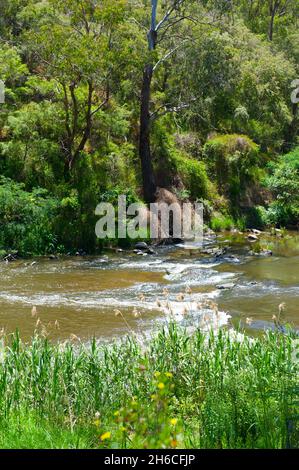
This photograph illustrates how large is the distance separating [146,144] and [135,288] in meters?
9.26

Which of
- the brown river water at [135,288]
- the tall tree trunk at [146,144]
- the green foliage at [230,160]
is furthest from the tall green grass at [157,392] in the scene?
the green foliage at [230,160]

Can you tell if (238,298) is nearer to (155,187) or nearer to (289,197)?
(155,187)

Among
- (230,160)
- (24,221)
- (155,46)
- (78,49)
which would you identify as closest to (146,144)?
(155,46)

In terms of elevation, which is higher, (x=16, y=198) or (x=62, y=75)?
(x=62, y=75)

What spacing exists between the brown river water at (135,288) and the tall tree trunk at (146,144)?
3527 millimetres

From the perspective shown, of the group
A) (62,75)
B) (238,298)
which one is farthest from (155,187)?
(238,298)

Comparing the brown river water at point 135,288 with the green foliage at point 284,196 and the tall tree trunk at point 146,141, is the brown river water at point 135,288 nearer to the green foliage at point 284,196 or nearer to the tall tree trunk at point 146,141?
the tall tree trunk at point 146,141

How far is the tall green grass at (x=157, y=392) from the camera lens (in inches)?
213

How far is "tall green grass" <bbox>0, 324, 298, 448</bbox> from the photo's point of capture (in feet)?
17.8

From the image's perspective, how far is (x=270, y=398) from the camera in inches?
239

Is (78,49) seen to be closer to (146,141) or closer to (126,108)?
(146,141)

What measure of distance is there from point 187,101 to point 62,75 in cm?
674

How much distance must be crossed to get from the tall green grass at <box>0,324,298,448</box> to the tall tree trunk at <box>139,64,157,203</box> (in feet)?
49.4

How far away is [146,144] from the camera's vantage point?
889 inches
